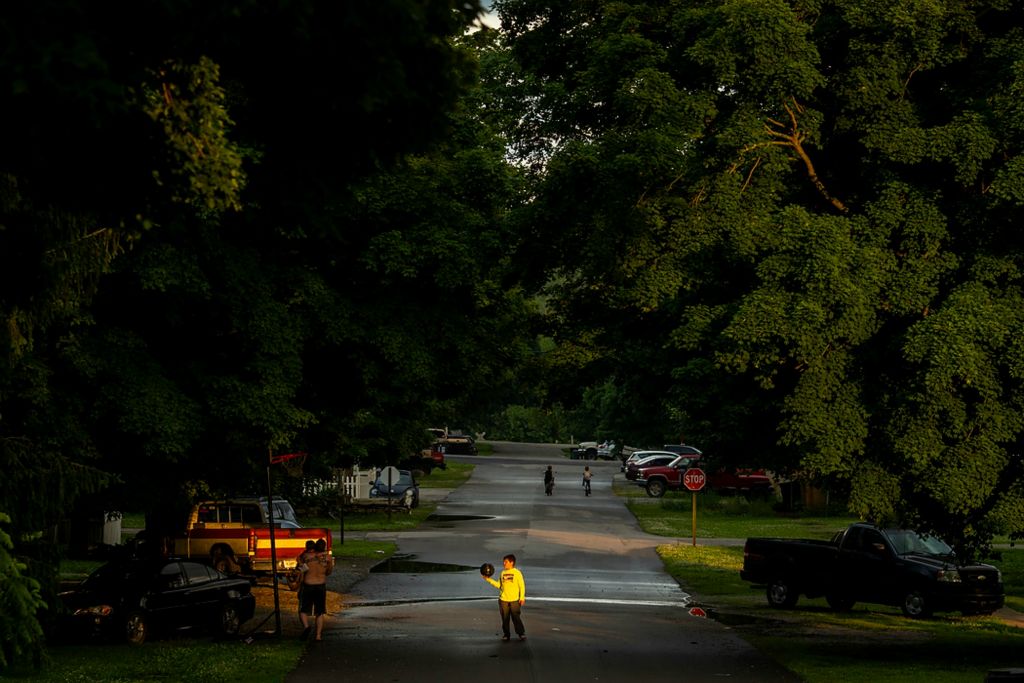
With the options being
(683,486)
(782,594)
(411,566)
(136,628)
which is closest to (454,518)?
(683,486)

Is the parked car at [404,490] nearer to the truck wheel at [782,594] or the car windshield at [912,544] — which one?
the truck wheel at [782,594]

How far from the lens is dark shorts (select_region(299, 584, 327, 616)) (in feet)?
77.3

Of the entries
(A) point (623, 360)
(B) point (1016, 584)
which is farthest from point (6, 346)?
(B) point (1016, 584)

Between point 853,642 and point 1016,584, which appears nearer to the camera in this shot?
point 853,642

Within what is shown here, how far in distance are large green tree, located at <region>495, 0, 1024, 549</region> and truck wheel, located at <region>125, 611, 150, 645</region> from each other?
902 centimetres

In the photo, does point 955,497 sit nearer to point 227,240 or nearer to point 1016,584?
point 227,240

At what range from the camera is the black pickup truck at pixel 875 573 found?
27867 millimetres

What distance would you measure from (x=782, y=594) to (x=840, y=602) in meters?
1.18

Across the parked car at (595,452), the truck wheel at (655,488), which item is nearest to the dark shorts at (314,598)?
the truck wheel at (655,488)

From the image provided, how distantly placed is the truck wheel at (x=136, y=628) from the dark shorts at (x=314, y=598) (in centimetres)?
252

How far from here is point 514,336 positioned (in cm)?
2806

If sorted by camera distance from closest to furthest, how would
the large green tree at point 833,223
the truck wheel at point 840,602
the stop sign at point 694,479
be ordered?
the large green tree at point 833,223 → the truck wheel at point 840,602 → the stop sign at point 694,479

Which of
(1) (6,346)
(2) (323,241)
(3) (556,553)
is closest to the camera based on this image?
(1) (6,346)

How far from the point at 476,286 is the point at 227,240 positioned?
14.9 feet
